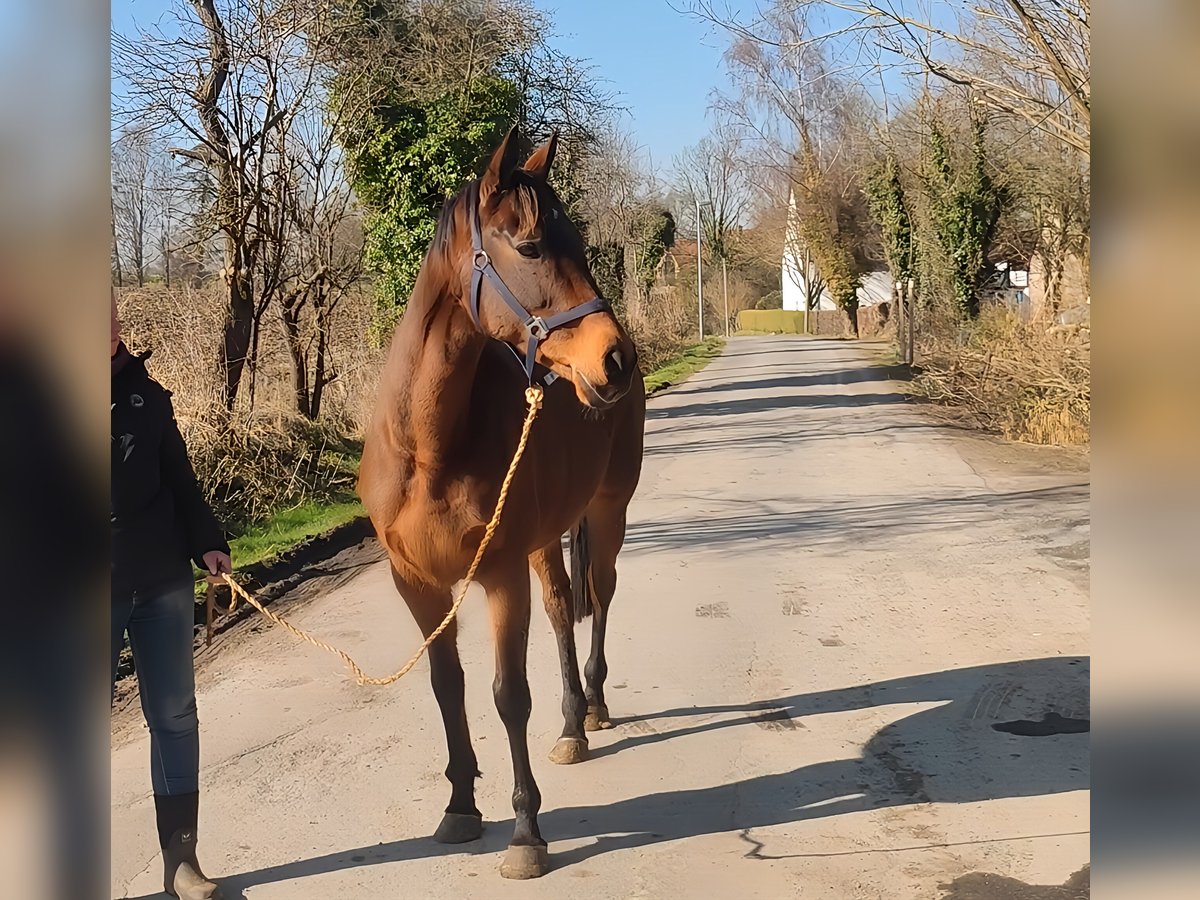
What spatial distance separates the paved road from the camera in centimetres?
341

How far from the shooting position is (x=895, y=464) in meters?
11.8

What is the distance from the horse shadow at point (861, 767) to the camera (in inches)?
142

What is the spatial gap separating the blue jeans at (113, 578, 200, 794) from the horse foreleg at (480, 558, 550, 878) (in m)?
0.93

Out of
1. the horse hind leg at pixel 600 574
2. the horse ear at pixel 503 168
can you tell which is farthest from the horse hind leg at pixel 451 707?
the horse ear at pixel 503 168

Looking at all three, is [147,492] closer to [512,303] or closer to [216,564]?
[216,564]

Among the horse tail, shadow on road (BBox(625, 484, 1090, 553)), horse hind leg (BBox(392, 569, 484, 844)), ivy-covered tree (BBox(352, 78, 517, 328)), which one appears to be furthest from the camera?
ivy-covered tree (BBox(352, 78, 517, 328))

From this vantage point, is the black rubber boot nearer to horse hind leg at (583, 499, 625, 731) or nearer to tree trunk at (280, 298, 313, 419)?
horse hind leg at (583, 499, 625, 731)

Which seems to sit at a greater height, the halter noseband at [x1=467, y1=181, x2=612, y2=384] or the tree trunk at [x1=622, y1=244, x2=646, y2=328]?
the tree trunk at [x1=622, y1=244, x2=646, y2=328]

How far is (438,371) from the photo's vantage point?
320 cm

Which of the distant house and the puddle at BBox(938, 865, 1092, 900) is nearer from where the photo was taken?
the puddle at BBox(938, 865, 1092, 900)

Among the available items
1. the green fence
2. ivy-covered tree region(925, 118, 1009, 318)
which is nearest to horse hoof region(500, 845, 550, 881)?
ivy-covered tree region(925, 118, 1009, 318)

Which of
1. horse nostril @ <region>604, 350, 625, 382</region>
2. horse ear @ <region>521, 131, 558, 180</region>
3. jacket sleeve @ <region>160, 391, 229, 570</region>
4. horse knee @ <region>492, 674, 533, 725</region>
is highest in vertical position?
horse ear @ <region>521, 131, 558, 180</region>

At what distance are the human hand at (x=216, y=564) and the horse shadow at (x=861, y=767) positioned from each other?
990mm
